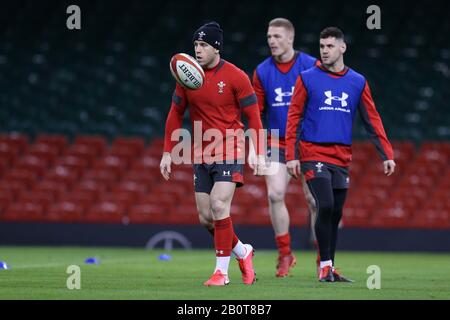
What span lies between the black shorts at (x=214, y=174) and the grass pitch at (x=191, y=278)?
847 millimetres

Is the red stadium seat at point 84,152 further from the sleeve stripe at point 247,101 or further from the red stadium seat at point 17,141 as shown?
the sleeve stripe at point 247,101

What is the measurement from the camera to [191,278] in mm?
9562

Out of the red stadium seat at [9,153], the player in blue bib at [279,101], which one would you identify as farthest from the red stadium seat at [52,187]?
the player in blue bib at [279,101]

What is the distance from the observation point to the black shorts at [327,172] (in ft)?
29.9

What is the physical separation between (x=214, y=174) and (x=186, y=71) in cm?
89

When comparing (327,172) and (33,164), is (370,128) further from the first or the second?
(33,164)

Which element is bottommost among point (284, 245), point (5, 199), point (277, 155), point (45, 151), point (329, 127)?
point (284, 245)

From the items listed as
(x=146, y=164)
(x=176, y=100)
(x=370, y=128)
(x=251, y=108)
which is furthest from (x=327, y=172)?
(x=146, y=164)

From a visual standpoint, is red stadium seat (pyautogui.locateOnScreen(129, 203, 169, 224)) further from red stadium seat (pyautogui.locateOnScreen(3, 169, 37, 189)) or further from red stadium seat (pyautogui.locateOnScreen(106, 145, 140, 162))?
red stadium seat (pyautogui.locateOnScreen(3, 169, 37, 189))

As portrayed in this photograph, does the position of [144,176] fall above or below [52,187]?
above

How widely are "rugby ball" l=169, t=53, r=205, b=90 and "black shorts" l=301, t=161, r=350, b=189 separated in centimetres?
135

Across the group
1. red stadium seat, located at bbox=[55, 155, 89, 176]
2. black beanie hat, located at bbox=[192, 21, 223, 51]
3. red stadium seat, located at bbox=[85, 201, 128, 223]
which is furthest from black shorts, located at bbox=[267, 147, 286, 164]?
red stadium seat, located at bbox=[55, 155, 89, 176]
